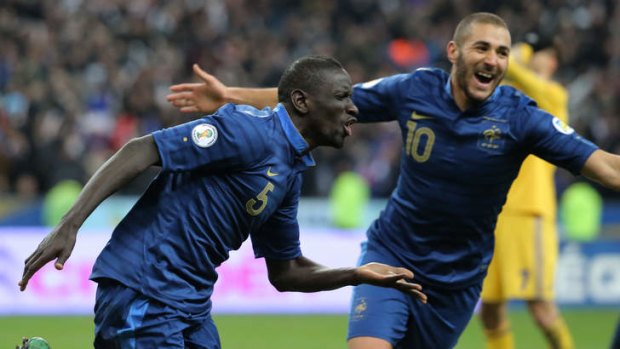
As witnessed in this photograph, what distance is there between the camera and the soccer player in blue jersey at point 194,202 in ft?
14.9

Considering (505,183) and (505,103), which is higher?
(505,103)

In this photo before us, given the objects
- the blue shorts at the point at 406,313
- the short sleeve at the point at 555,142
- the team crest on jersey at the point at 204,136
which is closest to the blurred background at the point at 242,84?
the blue shorts at the point at 406,313

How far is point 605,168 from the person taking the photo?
18.2 ft

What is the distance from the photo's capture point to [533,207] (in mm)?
8508

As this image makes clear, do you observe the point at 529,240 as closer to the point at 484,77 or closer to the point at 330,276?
the point at 484,77

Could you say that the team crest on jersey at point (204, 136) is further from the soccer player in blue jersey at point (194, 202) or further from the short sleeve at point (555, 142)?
the short sleeve at point (555, 142)

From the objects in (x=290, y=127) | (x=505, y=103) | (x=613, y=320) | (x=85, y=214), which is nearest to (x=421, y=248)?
(x=505, y=103)

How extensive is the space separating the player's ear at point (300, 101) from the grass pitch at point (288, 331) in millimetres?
5989

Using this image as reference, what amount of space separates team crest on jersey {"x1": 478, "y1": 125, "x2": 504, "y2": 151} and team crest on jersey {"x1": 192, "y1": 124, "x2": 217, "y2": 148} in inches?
73.3

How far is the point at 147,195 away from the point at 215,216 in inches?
12.6

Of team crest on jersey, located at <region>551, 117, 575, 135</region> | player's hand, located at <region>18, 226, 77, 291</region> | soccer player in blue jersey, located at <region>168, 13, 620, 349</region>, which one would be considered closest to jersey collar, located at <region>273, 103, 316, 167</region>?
player's hand, located at <region>18, 226, 77, 291</region>

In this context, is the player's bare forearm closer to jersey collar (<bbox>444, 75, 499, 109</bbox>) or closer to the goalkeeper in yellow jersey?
jersey collar (<bbox>444, 75, 499, 109</bbox>)

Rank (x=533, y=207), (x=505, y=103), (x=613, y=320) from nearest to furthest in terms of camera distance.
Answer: (x=505, y=103) → (x=533, y=207) → (x=613, y=320)

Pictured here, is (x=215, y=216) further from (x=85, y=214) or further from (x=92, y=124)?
(x=92, y=124)
